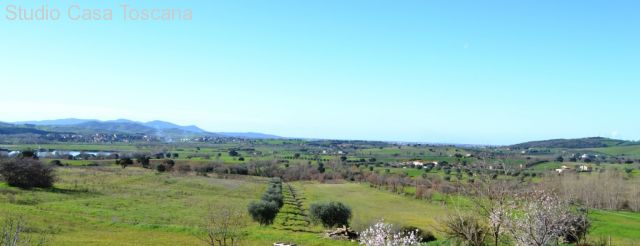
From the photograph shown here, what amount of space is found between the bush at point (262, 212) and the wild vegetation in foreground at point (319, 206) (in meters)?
0.31

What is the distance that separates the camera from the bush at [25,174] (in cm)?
7219

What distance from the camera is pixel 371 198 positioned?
97.1 metres

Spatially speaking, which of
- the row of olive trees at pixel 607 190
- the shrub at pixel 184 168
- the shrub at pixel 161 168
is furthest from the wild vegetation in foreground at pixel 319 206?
the shrub at pixel 161 168

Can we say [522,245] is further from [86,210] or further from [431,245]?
[86,210]

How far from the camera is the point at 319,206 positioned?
57.2 metres

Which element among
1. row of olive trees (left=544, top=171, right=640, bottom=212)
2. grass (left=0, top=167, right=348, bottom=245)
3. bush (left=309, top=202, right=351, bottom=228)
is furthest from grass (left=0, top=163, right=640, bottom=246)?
row of olive trees (left=544, top=171, right=640, bottom=212)

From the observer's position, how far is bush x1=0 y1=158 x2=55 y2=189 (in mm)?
72188

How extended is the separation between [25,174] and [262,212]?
132 ft

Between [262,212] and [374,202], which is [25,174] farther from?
[374,202]

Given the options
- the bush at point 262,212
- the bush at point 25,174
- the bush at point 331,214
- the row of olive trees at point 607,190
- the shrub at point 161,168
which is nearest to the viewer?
the bush at point 331,214

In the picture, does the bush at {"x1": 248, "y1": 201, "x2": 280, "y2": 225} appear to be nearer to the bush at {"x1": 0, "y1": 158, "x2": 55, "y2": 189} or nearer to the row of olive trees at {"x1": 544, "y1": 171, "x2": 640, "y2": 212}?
the bush at {"x1": 0, "y1": 158, "x2": 55, "y2": 189}

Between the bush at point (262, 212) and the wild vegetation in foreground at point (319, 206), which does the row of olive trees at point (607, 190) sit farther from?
the bush at point (262, 212)

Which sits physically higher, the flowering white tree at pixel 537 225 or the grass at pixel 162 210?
the flowering white tree at pixel 537 225

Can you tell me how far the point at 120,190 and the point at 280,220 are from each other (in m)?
32.5
